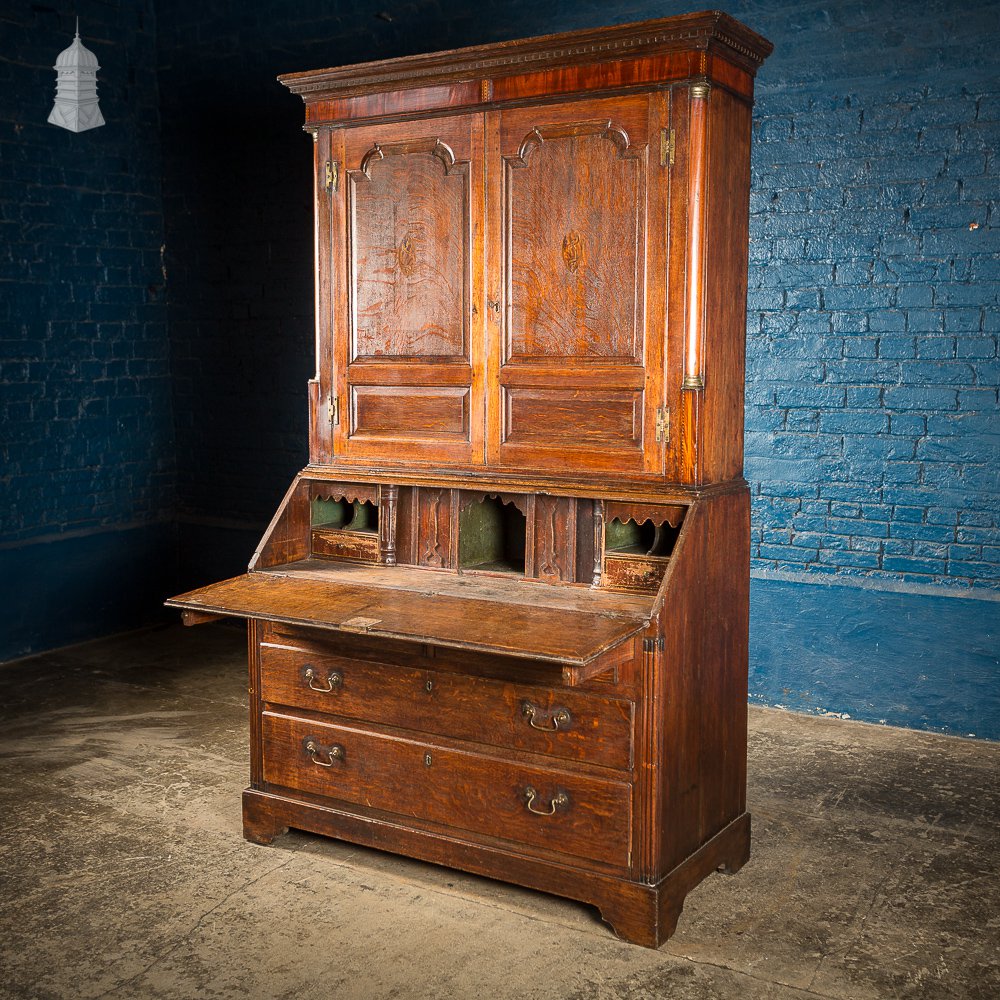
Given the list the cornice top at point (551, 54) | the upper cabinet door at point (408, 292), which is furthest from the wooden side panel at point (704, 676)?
the cornice top at point (551, 54)

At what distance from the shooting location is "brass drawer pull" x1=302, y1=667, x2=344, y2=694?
11.8 ft

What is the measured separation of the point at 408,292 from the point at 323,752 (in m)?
1.46

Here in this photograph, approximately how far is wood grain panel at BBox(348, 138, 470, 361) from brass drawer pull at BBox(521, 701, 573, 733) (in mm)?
1087

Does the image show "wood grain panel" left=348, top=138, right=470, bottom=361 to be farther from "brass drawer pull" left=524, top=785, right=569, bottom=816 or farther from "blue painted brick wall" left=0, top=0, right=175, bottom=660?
"blue painted brick wall" left=0, top=0, right=175, bottom=660

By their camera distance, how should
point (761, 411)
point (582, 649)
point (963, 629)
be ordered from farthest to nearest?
1. point (761, 411)
2. point (963, 629)
3. point (582, 649)

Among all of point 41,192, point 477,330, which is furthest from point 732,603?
point 41,192

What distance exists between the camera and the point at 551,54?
11.0 feet

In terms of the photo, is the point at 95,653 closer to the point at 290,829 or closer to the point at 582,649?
the point at 290,829

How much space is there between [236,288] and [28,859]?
3.46 m

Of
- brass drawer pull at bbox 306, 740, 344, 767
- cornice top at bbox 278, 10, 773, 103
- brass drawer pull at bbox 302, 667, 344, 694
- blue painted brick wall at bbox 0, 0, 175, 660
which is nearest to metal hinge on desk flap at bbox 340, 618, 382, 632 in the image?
brass drawer pull at bbox 302, 667, 344, 694

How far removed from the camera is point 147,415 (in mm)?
6551

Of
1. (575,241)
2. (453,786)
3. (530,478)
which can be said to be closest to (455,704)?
(453,786)

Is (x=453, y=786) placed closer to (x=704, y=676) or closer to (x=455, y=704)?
(x=455, y=704)

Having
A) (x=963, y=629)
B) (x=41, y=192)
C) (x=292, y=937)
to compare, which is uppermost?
(x=41, y=192)
